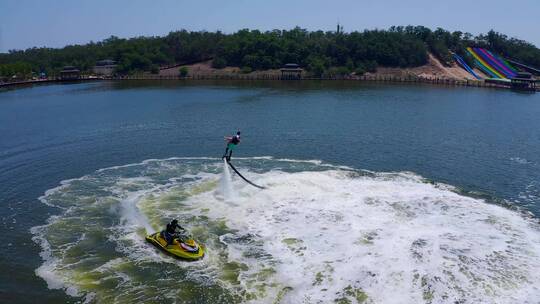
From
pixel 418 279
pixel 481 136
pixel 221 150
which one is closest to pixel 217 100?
pixel 221 150

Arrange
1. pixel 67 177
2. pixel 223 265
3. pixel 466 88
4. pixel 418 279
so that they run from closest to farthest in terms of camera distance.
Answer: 1. pixel 418 279
2. pixel 223 265
3. pixel 67 177
4. pixel 466 88

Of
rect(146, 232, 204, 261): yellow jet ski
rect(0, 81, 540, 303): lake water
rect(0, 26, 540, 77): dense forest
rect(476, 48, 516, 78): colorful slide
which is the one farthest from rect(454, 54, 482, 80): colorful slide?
rect(146, 232, 204, 261): yellow jet ski

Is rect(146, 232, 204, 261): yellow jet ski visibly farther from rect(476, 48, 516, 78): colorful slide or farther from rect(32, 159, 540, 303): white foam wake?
rect(476, 48, 516, 78): colorful slide

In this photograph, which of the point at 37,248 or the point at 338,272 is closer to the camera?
the point at 338,272

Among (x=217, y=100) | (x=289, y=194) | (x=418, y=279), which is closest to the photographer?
(x=418, y=279)

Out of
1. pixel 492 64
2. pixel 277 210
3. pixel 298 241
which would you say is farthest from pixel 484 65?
pixel 298 241

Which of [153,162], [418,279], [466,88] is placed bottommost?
[418,279]

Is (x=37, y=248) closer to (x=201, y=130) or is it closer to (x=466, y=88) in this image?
(x=201, y=130)

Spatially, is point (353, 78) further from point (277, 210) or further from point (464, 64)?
point (277, 210)
